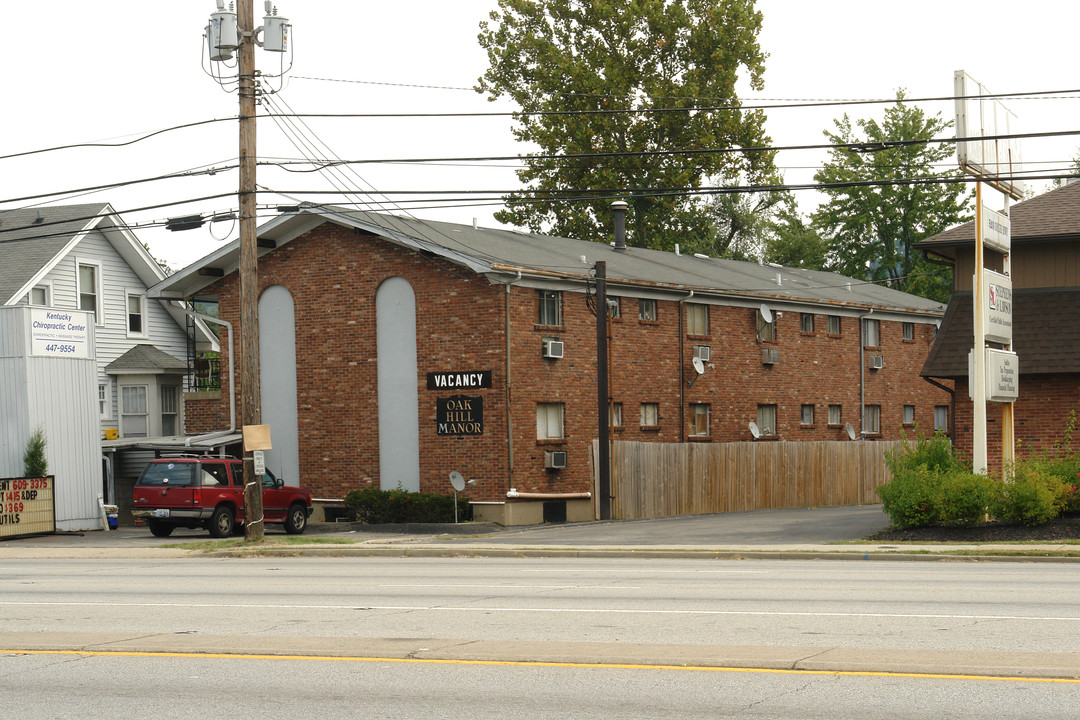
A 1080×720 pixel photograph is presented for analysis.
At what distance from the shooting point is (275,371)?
35219 millimetres

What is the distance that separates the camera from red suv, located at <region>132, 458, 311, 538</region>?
1108 inches

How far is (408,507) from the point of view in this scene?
30.9m

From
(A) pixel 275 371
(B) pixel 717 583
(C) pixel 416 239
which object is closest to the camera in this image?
(B) pixel 717 583

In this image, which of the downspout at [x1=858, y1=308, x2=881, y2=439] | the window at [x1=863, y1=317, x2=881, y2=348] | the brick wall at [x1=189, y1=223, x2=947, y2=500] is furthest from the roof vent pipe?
the window at [x1=863, y1=317, x2=881, y2=348]

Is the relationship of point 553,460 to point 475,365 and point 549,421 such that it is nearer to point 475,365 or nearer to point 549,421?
point 549,421

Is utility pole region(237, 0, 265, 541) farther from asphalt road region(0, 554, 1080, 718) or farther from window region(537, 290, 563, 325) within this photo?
window region(537, 290, 563, 325)

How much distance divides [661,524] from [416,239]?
30.4 ft

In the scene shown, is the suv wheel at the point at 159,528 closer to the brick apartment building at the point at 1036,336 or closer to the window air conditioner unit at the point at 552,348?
the window air conditioner unit at the point at 552,348

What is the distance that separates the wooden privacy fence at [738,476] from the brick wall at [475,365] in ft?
4.50

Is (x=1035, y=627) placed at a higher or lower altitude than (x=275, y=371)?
lower

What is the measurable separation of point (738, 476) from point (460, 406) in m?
9.00

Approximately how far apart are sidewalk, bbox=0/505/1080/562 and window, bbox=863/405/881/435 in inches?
479

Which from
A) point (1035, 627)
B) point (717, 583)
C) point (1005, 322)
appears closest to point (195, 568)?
point (717, 583)

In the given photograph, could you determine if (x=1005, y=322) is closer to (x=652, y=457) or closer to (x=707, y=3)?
(x=652, y=457)
